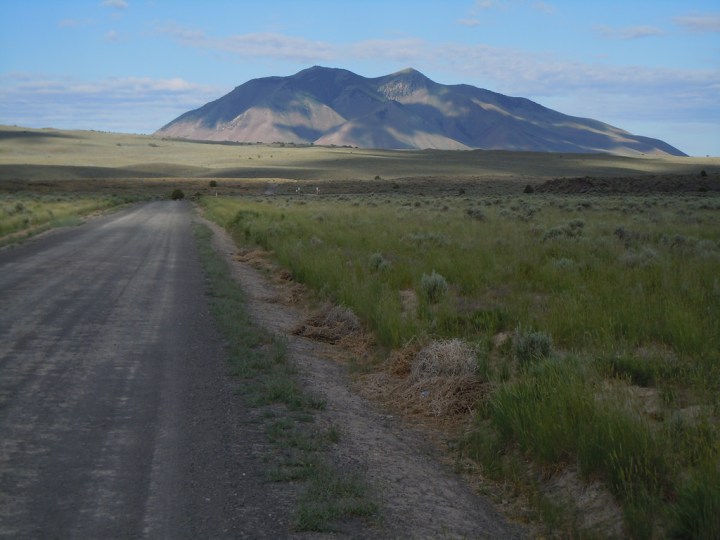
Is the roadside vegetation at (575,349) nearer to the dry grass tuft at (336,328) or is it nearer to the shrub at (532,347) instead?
the shrub at (532,347)

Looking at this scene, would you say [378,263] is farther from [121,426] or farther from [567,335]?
[121,426]

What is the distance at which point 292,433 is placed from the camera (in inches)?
277

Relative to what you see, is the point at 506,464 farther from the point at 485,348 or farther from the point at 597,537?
the point at 485,348

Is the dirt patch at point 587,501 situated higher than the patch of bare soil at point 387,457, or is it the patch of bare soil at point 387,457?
the dirt patch at point 587,501

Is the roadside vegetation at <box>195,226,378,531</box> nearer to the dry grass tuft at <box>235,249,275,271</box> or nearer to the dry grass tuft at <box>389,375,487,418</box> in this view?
the dry grass tuft at <box>389,375,487,418</box>

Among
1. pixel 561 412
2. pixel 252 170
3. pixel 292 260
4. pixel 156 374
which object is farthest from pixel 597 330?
pixel 252 170

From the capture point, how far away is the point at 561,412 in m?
6.45

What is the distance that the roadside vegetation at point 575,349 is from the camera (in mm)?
5465

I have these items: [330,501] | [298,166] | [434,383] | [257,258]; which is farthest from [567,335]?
[298,166]

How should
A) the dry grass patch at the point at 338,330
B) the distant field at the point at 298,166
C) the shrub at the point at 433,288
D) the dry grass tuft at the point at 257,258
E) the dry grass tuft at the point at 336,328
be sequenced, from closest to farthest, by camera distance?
the dry grass patch at the point at 338,330
the dry grass tuft at the point at 336,328
the shrub at the point at 433,288
the dry grass tuft at the point at 257,258
the distant field at the point at 298,166

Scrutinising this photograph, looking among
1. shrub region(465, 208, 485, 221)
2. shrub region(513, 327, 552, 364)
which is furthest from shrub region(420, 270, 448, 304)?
shrub region(465, 208, 485, 221)

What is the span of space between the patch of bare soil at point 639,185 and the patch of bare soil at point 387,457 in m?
54.5

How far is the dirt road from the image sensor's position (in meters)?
5.09

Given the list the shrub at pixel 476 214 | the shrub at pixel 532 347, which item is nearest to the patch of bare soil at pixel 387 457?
the shrub at pixel 532 347
